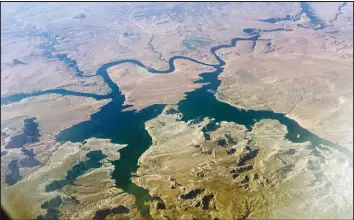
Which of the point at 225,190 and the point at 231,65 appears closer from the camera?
the point at 225,190

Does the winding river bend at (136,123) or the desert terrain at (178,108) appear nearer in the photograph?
the desert terrain at (178,108)

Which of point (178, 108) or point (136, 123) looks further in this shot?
point (178, 108)

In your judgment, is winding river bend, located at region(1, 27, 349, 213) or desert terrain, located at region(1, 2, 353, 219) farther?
winding river bend, located at region(1, 27, 349, 213)

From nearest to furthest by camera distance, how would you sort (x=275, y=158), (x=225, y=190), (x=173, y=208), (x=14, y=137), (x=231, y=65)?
(x=173, y=208) < (x=225, y=190) < (x=275, y=158) < (x=14, y=137) < (x=231, y=65)

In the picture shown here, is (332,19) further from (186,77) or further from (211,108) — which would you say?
(211,108)

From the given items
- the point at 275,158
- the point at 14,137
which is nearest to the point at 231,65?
the point at 275,158

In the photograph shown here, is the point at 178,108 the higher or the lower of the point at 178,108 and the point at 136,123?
the lower

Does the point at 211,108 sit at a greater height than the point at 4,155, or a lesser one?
lesser

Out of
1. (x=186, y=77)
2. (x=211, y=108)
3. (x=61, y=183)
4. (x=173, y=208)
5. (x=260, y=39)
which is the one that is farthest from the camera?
(x=260, y=39)
